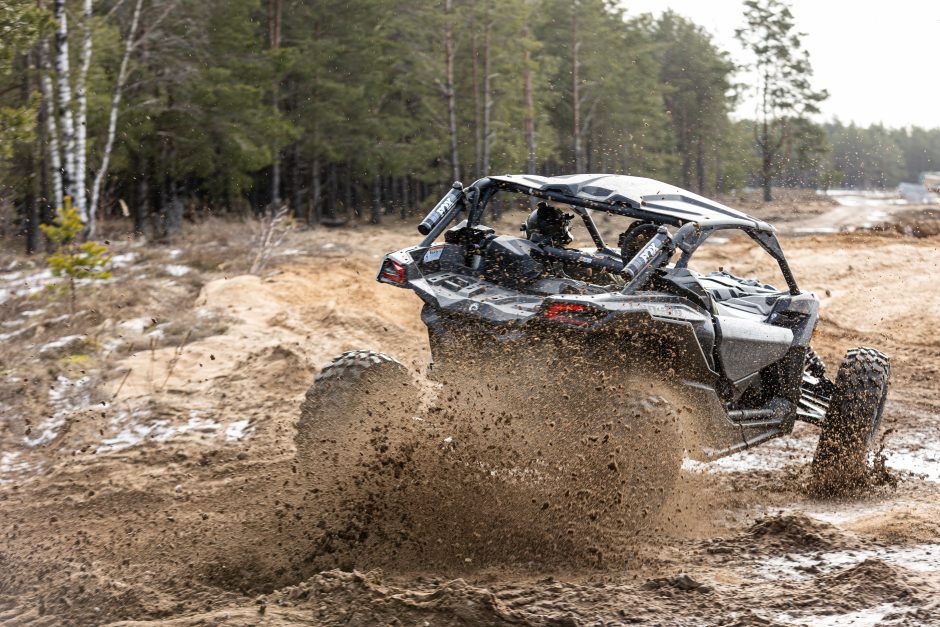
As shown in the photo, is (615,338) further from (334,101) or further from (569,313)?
(334,101)

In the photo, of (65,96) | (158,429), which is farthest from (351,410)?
(65,96)

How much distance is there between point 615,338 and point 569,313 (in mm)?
392

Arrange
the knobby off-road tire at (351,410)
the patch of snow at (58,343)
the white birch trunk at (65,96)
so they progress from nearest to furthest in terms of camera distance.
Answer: the knobby off-road tire at (351,410) → the patch of snow at (58,343) → the white birch trunk at (65,96)

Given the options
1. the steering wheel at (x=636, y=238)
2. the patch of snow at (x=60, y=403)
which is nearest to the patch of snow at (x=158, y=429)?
the patch of snow at (x=60, y=403)

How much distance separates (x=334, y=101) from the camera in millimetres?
30406

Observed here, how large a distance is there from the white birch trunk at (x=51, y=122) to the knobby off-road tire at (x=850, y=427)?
15.4 m

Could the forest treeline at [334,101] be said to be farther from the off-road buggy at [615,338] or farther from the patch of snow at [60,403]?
the off-road buggy at [615,338]

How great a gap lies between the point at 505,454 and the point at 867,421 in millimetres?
3094

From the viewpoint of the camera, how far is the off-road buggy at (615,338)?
5.12 meters

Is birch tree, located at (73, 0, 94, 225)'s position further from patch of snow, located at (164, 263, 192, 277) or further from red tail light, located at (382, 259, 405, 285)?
red tail light, located at (382, 259, 405, 285)

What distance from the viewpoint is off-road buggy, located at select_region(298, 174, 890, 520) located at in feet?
16.8

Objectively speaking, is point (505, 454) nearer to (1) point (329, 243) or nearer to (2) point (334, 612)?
→ (2) point (334, 612)

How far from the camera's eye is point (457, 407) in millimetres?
5359

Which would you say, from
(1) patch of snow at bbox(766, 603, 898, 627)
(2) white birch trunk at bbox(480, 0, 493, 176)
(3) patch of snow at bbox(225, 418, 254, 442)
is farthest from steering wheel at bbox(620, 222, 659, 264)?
(2) white birch trunk at bbox(480, 0, 493, 176)
